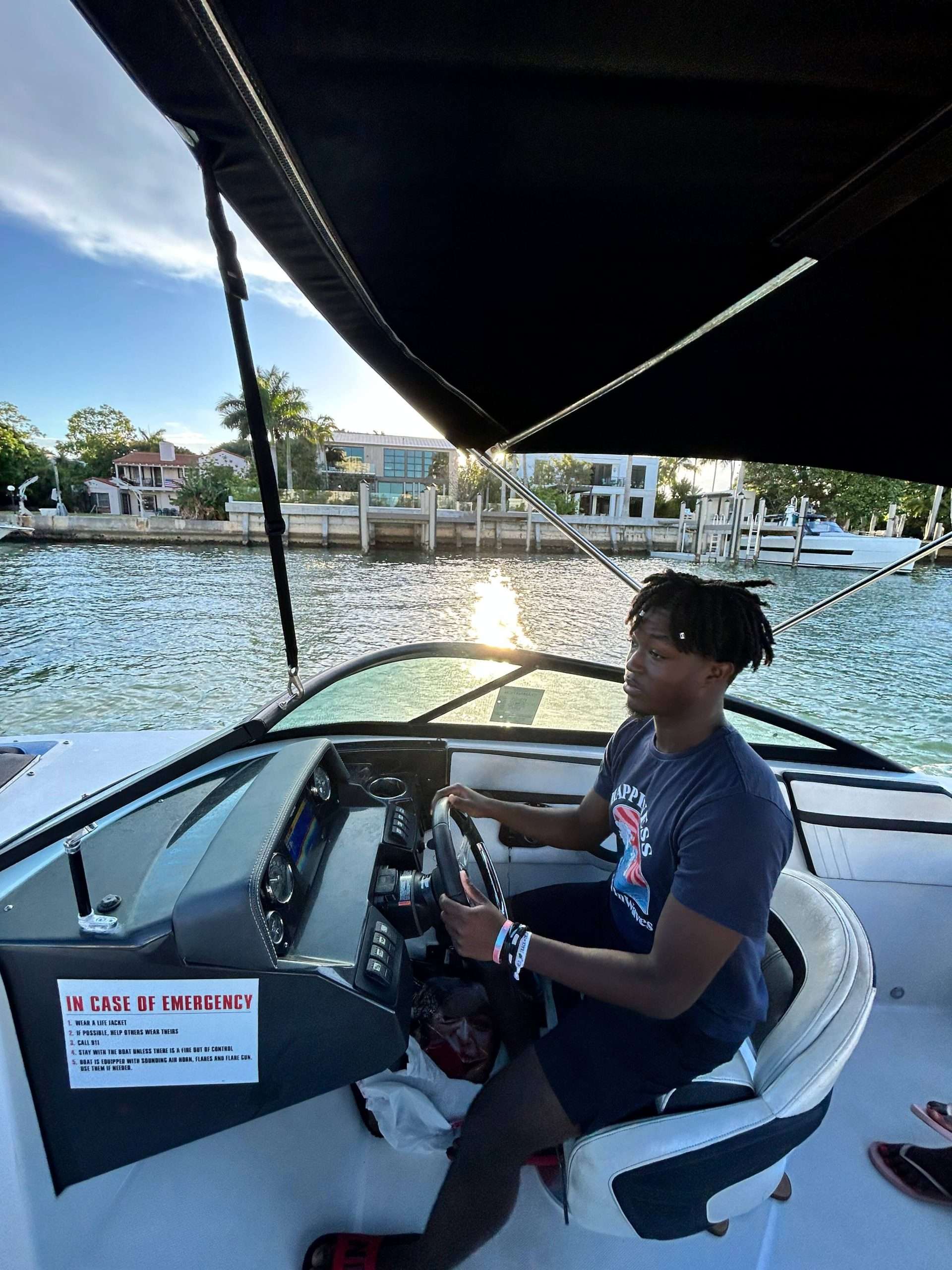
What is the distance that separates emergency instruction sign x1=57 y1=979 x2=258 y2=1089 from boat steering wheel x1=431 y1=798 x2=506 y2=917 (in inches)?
15.5

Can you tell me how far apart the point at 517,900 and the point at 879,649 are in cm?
874

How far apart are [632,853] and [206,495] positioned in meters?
30.4

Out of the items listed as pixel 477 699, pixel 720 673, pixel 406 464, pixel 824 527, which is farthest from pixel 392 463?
pixel 720 673

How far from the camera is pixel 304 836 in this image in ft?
4.10

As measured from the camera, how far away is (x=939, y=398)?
133 centimetres

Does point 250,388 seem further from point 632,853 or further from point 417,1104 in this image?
point 417,1104

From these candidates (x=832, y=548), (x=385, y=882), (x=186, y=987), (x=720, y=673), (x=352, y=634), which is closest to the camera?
(x=186, y=987)

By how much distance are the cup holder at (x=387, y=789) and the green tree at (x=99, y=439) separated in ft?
163

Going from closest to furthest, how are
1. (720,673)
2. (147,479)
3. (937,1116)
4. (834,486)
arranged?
(720,673) < (937,1116) < (834,486) < (147,479)

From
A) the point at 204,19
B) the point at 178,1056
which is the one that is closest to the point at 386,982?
the point at 178,1056

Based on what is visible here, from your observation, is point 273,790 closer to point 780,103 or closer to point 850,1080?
point 780,103

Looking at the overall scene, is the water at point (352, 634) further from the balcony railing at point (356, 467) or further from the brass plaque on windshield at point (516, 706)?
the balcony railing at point (356, 467)

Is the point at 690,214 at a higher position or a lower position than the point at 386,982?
higher

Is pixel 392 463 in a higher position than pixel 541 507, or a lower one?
higher
